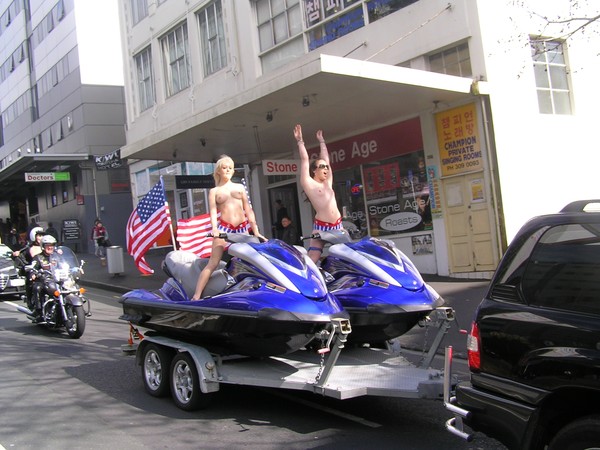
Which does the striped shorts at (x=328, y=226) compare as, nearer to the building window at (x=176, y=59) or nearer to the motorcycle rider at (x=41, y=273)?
the motorcycle rider at (x=41, y=273)

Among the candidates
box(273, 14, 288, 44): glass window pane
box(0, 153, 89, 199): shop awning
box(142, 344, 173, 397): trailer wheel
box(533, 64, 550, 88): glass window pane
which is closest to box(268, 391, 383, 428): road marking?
box(142, 344, 173, 397): trailer wheel

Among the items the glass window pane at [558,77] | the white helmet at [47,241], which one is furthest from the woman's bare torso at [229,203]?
the glass window pane at [558,77]

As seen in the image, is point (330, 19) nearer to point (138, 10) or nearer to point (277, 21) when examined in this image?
point (277, 21)

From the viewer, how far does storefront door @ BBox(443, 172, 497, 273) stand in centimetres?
1165

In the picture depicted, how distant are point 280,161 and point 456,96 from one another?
450cm

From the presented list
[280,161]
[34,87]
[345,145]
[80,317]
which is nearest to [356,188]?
[345,145]

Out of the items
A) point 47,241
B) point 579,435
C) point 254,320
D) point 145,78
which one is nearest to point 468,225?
point 47,241

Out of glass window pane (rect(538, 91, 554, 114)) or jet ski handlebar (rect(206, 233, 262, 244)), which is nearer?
jet ski handlebar (rect(206, 233, 262, 244))

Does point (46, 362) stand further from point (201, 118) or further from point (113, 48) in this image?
point (113, 48)

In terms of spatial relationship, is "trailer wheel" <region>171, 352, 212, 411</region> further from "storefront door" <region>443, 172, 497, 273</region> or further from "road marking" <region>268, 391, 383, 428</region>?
"storefront door" <region>443, 172, 497, 273</region>

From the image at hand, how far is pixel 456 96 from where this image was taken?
38.2 ft

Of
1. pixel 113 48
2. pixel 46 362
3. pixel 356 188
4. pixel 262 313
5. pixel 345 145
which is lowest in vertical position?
pixel 46 362

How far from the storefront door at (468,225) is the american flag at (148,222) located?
580cm

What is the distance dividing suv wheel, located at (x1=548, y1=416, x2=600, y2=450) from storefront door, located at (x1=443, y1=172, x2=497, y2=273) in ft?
29.8
